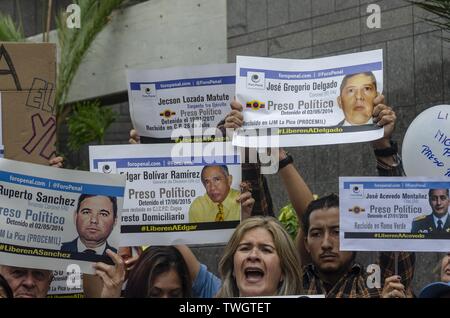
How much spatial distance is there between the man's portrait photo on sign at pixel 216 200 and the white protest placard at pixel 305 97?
211 mm

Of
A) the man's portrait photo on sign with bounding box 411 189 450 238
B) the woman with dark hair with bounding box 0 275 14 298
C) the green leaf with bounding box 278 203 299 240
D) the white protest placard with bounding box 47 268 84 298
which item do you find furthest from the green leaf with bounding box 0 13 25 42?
the man's portrait photo on sign with bounding box 411 189 450 238

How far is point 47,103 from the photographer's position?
6.65 m

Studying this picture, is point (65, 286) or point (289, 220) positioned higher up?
point (289, 220)

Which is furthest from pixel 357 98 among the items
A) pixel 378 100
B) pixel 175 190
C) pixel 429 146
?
pixel 175 190

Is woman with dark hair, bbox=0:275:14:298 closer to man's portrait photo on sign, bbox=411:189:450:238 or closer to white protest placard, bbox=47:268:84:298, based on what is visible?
white protest placard, bbox=47:268:84:298

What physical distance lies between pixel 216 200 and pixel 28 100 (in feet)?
3.82

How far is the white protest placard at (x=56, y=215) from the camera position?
20.3 feet

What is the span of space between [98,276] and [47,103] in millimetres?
Answer: 1017

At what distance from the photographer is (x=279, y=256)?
6.12 meters

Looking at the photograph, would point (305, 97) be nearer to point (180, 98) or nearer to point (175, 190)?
point (180, 98)

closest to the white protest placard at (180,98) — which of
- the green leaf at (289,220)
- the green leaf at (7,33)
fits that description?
the green leaf at (289,220)

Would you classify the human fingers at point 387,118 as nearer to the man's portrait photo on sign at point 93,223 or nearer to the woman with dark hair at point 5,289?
the man's portrait photo on sign at point 93,223

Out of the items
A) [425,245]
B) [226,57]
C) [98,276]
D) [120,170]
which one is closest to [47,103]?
[120,170]

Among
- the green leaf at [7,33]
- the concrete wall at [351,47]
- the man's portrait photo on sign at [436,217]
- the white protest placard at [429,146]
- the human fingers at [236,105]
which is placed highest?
the green leaf at [7,33]
